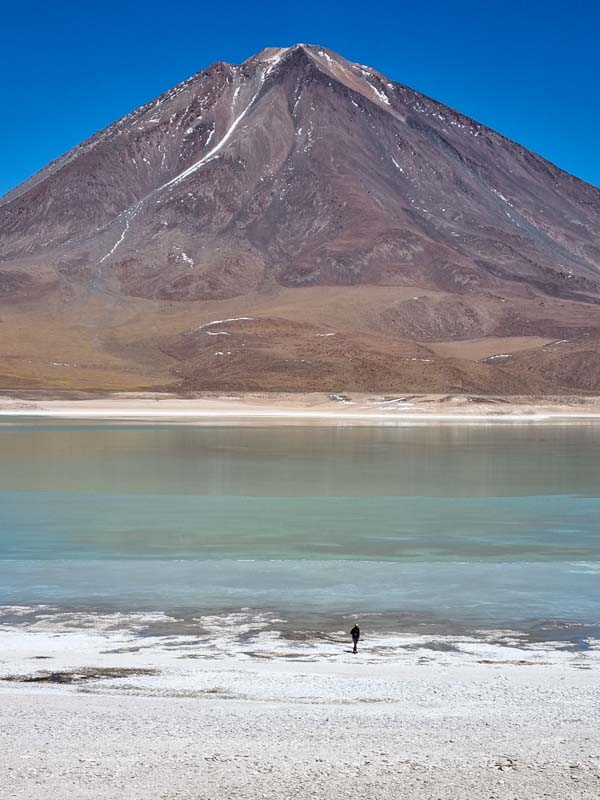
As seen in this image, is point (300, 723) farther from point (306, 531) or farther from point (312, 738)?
point (306, 531)

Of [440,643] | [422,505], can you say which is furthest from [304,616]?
[422,505]

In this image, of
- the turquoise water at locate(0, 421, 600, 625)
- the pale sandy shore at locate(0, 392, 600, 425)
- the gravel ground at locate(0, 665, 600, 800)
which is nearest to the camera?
the gravel ground at locate(0, 665, 600, 800)

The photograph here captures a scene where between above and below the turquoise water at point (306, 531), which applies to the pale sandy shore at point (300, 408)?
above

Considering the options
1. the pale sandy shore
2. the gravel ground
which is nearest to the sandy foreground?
the gravel ground

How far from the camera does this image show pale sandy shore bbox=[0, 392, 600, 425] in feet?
230

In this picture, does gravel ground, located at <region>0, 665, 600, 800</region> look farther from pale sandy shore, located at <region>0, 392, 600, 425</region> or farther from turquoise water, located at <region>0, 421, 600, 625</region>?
pale sandy shore, located at <region>0, 392, 600, 425</region>

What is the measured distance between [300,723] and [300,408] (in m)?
71.2

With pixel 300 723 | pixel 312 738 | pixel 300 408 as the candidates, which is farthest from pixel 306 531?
pixel 300 408

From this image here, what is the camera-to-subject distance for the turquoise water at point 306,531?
14039 mm

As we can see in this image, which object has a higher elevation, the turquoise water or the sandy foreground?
the turquoise water

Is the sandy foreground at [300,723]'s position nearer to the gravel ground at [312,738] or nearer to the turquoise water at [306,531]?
the gravel ground at [312,738]

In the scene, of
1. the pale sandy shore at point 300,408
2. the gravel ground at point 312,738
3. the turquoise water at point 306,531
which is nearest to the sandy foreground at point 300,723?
the gravel ground at point 312,738

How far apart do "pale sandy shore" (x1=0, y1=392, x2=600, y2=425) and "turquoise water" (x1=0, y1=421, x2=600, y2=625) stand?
96.5ft

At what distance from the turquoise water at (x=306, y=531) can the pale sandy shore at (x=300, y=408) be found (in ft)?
96.5
